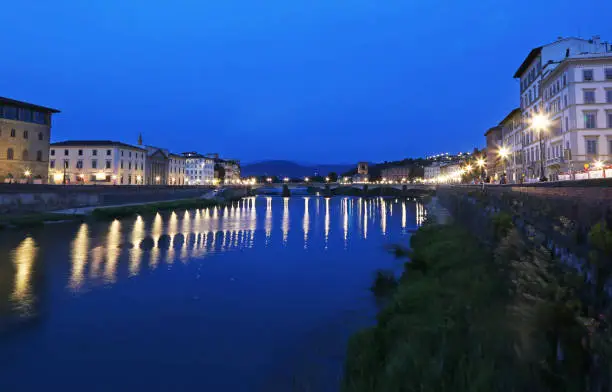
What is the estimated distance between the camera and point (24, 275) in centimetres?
1834

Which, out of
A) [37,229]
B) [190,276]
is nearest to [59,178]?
[37,229]

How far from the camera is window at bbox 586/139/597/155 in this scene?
1638 inches

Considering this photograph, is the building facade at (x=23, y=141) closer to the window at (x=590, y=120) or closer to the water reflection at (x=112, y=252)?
the water reflection at (x=112, y=252)

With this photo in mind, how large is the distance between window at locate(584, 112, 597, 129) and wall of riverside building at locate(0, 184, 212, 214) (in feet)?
203

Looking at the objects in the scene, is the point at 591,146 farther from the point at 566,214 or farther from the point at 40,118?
the point at 40,118

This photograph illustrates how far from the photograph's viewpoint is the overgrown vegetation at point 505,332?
209 inches

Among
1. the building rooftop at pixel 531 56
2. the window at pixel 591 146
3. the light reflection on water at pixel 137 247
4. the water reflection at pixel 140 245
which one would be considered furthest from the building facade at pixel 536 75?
the light reflection on water at pixel 137 247

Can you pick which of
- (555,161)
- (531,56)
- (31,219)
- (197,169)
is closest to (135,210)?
(31,219)

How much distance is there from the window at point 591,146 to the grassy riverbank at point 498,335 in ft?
129

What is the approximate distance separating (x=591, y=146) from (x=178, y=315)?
46.1 meters

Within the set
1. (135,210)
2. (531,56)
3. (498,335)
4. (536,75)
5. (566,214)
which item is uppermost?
(531,56)

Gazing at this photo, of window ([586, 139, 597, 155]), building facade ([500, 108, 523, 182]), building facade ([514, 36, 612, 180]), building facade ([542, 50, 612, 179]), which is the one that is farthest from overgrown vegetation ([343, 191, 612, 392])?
building facade ([500, 108, 523, 182])

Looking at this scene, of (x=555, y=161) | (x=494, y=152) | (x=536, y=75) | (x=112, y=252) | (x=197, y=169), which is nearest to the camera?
(x=112, y=252)

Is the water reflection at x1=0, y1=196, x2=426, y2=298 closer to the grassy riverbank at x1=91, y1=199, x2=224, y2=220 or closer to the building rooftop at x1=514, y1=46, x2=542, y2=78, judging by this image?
the grassy riverbank at x1=91, y1=199, x2=224, y2=220
